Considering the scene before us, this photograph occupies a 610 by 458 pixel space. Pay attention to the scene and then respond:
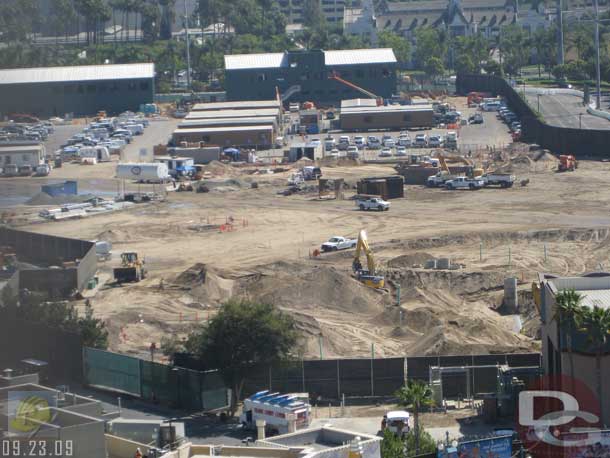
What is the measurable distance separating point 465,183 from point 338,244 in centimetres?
1484

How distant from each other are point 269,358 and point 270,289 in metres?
10.7

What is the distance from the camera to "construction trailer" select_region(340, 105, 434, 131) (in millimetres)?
81688

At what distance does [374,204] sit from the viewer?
53406 mm

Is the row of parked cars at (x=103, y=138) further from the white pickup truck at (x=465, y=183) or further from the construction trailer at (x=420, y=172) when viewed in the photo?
the white pickup truck at (x=465, y=183)

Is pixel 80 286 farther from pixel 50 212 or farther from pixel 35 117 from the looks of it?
pixel 35 117

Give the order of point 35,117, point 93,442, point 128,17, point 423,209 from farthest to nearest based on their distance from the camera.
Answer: point 128,17, point 35,117, point 423,209, point 93,442

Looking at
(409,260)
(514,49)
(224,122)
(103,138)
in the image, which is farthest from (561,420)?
(514,49)

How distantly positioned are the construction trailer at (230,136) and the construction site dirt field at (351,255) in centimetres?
884

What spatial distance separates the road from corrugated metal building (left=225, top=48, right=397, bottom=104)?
10.2m

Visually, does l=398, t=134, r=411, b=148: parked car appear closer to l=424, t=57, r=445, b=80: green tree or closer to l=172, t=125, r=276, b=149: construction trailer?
l=172, t=125, r=276, b=149: construction trailer

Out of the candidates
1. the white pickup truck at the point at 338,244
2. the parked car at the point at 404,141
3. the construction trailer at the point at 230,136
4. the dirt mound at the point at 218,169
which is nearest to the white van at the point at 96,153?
the construction trailer at the point at 230,136

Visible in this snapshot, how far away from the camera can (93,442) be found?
20438 mm

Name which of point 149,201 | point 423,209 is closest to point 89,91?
point 149,201

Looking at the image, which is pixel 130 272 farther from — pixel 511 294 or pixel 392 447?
pixel 392 447
